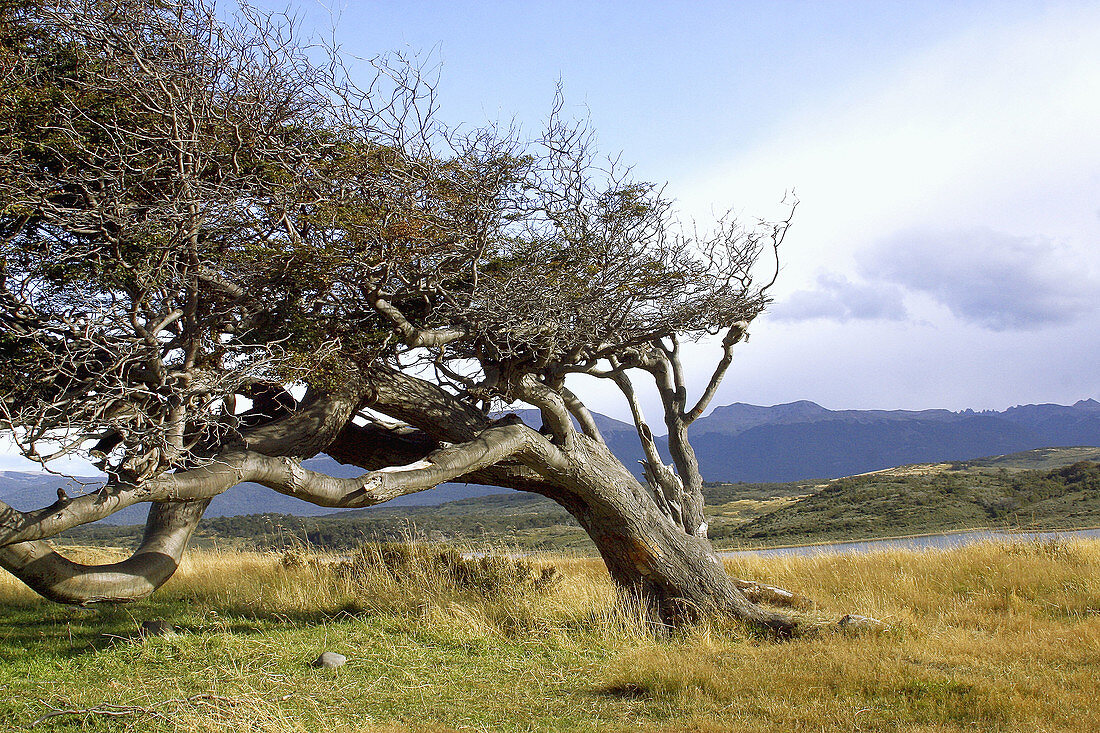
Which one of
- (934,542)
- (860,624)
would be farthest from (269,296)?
(934,542)

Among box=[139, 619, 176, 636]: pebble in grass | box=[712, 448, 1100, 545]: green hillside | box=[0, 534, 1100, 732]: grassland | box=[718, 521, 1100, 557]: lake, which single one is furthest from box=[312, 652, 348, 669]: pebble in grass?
box=[712, 448, 1100, 545]: green hillside

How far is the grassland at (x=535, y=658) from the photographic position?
195 inches

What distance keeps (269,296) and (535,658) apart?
13.2ft

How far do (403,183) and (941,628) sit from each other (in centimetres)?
672

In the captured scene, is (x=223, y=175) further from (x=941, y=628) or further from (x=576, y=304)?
(x=941, y=628)

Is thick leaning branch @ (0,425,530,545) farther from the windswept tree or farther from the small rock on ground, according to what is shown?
the small rock on ground

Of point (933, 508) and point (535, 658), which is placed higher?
point (535, 658)

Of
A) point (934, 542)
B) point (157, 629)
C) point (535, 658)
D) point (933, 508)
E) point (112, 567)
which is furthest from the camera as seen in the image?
point (933, 508)

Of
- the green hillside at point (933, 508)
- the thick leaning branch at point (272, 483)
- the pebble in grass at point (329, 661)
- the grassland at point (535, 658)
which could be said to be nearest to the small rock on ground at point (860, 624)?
the grassland at point (535, 658)

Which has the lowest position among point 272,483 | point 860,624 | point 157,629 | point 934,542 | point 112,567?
point 934,542

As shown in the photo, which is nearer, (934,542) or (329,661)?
(329,661)

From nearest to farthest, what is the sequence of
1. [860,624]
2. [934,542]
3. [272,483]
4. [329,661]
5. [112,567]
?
1. [272,483]
2. [112,567]
3. [329,661]
4. [860,624]
5. [934,542]

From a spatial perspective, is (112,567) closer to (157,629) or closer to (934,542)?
(157,629)

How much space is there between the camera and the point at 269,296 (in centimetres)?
665
